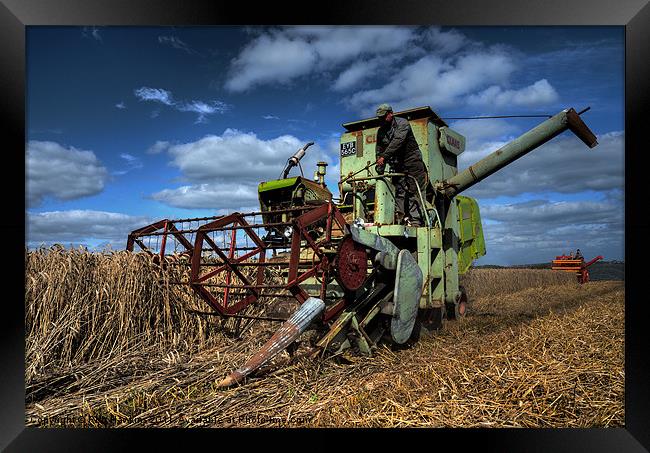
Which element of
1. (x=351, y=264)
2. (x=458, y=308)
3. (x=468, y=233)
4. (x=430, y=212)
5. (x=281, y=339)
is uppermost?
(x=430, y=212)

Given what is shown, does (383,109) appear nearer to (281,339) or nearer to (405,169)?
(405,169)

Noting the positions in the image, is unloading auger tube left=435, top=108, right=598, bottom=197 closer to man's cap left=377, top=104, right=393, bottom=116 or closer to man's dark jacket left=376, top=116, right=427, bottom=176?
man's dark jacket left=376, top=116, right=427, bottom=176

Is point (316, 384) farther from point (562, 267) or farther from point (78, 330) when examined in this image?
point (562, 267)

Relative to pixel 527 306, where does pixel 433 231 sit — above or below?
above

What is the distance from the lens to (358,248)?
4.89 m

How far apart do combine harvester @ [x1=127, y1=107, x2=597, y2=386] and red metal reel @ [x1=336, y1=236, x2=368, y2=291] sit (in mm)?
11

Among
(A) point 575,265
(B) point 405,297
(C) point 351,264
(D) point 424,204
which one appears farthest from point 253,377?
(A) point 575,265

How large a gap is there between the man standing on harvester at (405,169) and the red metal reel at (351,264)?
132 cm
